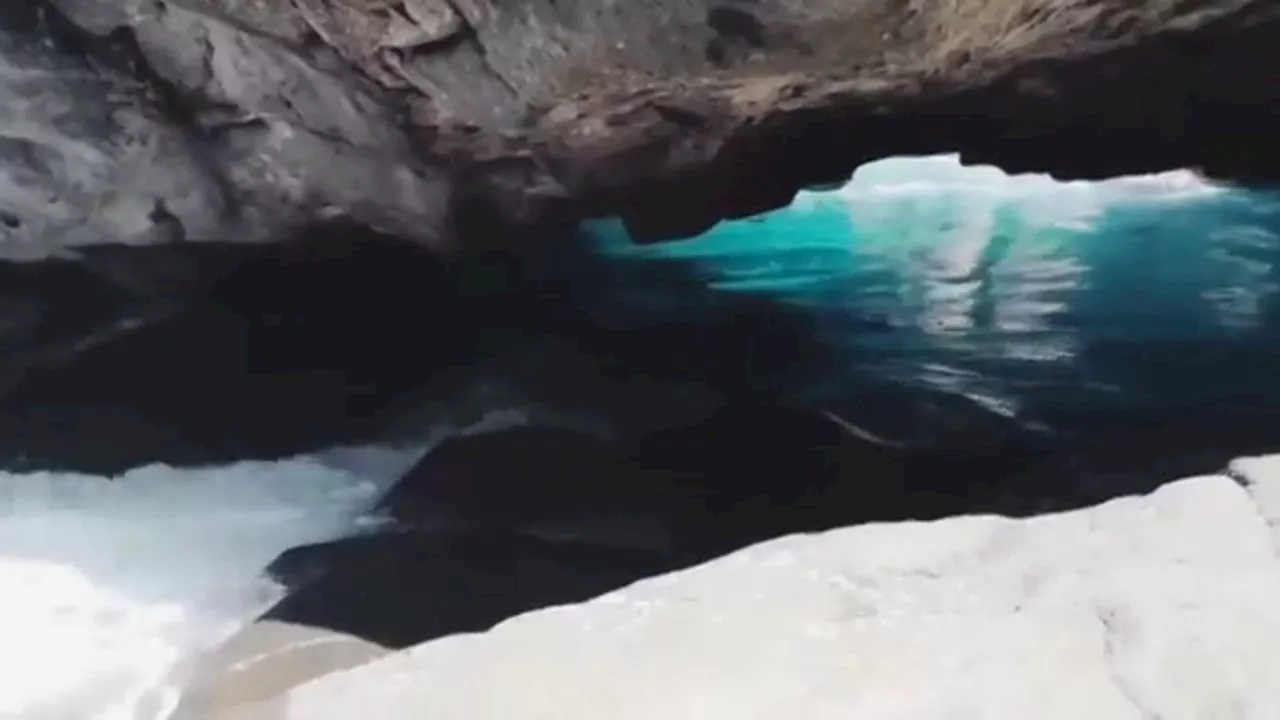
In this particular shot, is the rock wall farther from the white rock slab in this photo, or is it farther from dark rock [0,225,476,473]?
→ the white rock slab

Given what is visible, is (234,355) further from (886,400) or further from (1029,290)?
(1029,290)

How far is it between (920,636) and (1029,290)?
0.35m

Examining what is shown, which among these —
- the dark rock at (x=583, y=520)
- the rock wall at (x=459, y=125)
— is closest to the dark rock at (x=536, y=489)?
the dark rock at (x=583, y=520)

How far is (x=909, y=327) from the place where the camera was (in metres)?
1.19

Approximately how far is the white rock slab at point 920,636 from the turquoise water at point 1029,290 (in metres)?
0.11

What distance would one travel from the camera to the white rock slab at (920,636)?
1.07 m

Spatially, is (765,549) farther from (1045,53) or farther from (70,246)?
(70,246)

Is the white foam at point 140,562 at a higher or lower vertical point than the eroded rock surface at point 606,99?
lower

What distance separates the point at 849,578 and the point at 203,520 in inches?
25.7

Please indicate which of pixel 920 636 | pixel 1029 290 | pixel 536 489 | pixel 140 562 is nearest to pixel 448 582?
pixel 536 489

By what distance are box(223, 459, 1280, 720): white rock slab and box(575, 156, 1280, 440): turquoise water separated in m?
0.11

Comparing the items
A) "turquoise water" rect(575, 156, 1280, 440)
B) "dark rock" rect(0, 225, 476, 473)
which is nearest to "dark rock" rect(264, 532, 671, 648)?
"dark rock" rect(0, 225, 476, 473)

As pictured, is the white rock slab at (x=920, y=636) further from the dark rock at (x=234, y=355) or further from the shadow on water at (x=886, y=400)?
the dark rock at (x=234, y=355)

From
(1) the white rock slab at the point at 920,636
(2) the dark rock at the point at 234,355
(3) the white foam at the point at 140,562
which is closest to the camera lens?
(1) the white rock slab at the point at 920,636
